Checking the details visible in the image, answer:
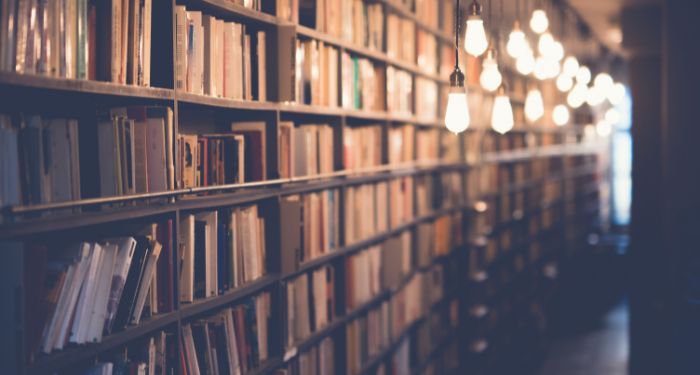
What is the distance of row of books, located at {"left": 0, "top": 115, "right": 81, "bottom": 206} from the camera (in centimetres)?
168

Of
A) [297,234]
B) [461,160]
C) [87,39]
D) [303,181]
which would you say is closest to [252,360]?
[297,234]

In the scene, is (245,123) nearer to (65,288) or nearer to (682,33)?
(65,288)

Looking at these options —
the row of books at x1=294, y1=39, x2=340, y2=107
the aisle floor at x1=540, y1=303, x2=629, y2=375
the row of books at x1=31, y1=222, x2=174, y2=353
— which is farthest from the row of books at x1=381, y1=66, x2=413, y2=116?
the aisle floor at x1=540, y1=303, x2=629, y2=375

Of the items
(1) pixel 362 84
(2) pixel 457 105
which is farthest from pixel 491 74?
(1) pixel 362 84

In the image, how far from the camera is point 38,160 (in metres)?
1.76

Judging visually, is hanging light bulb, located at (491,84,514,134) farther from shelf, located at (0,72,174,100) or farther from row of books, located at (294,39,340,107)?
shelf, located at (0,72,174,100)

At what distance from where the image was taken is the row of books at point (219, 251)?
94.4 inches

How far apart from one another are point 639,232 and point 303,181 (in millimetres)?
6044

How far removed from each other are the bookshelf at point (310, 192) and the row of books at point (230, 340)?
0.03 meters

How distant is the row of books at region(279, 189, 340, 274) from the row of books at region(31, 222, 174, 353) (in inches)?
34.0

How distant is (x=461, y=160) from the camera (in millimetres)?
6102

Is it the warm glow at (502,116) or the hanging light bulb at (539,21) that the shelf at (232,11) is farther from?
the hanging light bulb at (539,21)

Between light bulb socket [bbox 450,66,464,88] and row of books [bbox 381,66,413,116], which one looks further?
row of books [bbox 381,66,413,116]

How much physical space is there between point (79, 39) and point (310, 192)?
1727 millimetres
